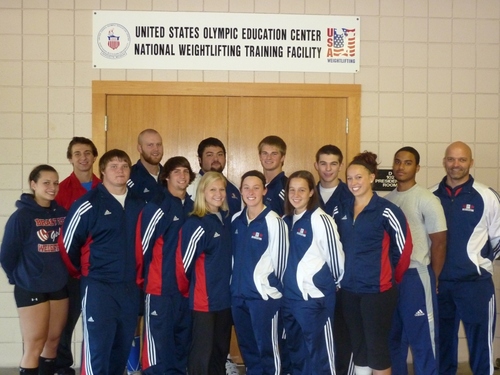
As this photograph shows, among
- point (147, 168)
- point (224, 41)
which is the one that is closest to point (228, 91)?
point (224, 41)

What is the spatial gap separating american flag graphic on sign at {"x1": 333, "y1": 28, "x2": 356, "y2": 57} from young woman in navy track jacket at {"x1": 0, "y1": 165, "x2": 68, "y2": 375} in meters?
2.55

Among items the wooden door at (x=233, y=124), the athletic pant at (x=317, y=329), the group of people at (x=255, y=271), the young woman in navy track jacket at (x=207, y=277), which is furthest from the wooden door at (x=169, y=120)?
the athletic pant at (x=317, y=329)

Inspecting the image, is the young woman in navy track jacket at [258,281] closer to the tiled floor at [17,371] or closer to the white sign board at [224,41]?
the white sign board at [224,41]

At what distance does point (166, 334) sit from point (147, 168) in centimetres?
131

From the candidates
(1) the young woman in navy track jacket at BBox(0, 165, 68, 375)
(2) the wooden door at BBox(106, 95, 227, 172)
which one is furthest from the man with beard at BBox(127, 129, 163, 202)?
(1) the young woman in navy track jacket at BBox(0, 165, 68, 375)

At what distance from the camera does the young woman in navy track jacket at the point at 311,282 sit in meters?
3.47

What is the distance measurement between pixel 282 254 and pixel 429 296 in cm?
105

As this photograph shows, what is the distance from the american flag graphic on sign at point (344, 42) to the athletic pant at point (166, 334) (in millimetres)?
2499

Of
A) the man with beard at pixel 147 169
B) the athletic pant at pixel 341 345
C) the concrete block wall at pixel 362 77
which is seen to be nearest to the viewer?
the athletic pant at pixel 341 345

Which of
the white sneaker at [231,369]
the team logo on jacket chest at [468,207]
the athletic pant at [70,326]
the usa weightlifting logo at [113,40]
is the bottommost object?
the white sneaker at [231,369]

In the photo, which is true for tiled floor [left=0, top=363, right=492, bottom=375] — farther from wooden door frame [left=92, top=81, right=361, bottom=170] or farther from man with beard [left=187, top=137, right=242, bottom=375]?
wooden door frame [left=92, top=81, right=361, bottom=170]

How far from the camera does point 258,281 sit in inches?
137

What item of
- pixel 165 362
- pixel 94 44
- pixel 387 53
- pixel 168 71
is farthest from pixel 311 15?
pixel 165 362

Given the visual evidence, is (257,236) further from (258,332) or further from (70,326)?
(70,326)
